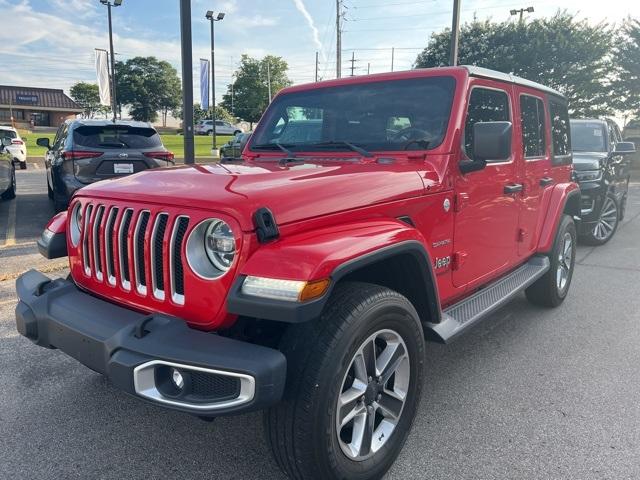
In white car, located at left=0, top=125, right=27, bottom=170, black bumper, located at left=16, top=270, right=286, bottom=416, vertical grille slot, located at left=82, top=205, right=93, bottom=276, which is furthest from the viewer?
white car, located at left=0, top=125, right=27, bottom=170

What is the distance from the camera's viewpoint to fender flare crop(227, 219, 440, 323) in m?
1.88

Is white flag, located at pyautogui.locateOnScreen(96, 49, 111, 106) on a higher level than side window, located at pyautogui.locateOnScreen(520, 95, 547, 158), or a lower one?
higher

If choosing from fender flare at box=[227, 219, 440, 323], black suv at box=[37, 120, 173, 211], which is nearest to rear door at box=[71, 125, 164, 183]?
black suv at box=[37, 120, 173, 211]

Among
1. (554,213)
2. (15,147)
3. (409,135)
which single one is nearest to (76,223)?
(409,135)

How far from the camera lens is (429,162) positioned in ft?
9.71

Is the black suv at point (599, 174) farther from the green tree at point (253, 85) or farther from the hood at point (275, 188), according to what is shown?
the green tree at point (253, 85)

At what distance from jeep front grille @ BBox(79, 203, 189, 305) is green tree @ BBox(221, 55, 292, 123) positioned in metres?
65.0

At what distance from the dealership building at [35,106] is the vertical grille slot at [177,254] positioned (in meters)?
77.2

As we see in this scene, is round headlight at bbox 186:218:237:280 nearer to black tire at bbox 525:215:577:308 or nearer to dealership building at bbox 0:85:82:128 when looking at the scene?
black tire at bbox 525:215:577:308

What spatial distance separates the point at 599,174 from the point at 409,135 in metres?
5.62

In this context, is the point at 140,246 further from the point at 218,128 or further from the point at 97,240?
the point at 218,128

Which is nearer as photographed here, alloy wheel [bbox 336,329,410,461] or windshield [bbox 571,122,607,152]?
alloy wheel [bbox 336,329,410,461]

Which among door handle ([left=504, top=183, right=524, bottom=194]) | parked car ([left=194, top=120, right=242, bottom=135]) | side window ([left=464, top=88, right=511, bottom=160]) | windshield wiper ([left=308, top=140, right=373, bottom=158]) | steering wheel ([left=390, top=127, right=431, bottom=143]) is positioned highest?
parked car ([left=194, top=120, right=242, bottom=135])

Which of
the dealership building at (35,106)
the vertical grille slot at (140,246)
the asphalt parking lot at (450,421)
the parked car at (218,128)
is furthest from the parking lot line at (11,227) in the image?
the dealership building at (35,106)
